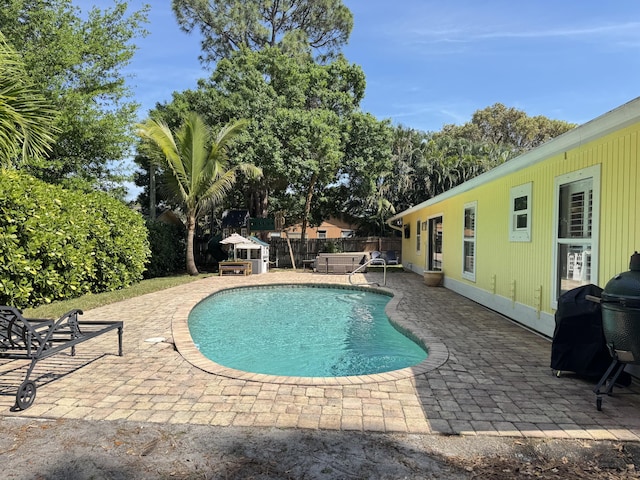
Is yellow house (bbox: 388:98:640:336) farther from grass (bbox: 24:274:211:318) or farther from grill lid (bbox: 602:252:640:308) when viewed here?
grass (bbox: 24:274:211:318)

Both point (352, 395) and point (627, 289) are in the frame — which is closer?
point (627, 289)

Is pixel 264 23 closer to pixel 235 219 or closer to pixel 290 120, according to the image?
pixel 290 120

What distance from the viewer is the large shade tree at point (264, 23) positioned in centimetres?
2266

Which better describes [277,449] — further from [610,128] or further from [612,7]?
[612,7]

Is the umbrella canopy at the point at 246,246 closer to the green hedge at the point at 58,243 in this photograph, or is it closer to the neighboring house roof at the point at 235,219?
the neighboring house roof at the point at 235,219

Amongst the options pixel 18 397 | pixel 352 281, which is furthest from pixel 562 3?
pixel 18 397

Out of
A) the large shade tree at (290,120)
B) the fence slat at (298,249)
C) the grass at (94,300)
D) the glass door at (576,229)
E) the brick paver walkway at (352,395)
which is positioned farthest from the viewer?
the fence slat at (298,249)

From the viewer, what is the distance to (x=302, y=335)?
7.23 m

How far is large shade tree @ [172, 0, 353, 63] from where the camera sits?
22656 millimetres

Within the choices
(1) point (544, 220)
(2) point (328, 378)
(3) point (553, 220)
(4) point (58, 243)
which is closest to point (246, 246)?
(4) point (58, 243)

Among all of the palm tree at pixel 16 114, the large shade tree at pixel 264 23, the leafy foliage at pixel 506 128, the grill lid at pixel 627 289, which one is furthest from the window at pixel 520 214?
the leafy foliage at pixel 506 128

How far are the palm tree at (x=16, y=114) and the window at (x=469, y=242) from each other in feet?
28.1

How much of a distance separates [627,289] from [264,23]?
83.4 ft

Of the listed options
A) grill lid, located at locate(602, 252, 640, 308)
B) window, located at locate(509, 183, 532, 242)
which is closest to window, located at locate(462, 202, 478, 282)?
window, located at locate(509, 183, 532, 242)
